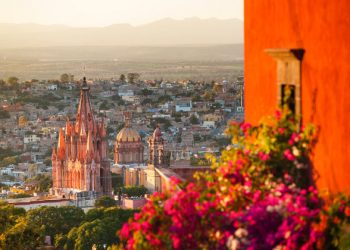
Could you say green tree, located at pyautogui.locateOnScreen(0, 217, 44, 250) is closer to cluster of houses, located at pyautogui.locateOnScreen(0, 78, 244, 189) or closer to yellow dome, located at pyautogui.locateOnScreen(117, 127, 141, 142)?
yellow dome, located at pyautogui.locateOnScreen(117, 127, 141, 142)

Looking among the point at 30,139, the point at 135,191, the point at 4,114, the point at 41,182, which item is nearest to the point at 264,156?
the point at 135,191

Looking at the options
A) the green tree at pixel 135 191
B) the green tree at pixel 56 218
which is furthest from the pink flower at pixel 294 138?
the green tree at pixel 135 191

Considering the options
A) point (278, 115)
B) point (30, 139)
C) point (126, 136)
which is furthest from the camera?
point (30, 139)

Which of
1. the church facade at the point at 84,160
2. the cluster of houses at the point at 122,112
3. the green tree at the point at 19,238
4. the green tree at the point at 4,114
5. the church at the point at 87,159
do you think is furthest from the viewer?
the green tree at the point at 4,114

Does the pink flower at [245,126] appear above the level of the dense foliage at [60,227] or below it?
above

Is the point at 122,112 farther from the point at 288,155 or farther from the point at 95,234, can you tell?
the point at 288,155

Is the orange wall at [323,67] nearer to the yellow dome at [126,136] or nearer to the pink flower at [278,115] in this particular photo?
the pink flower at [278,115]
